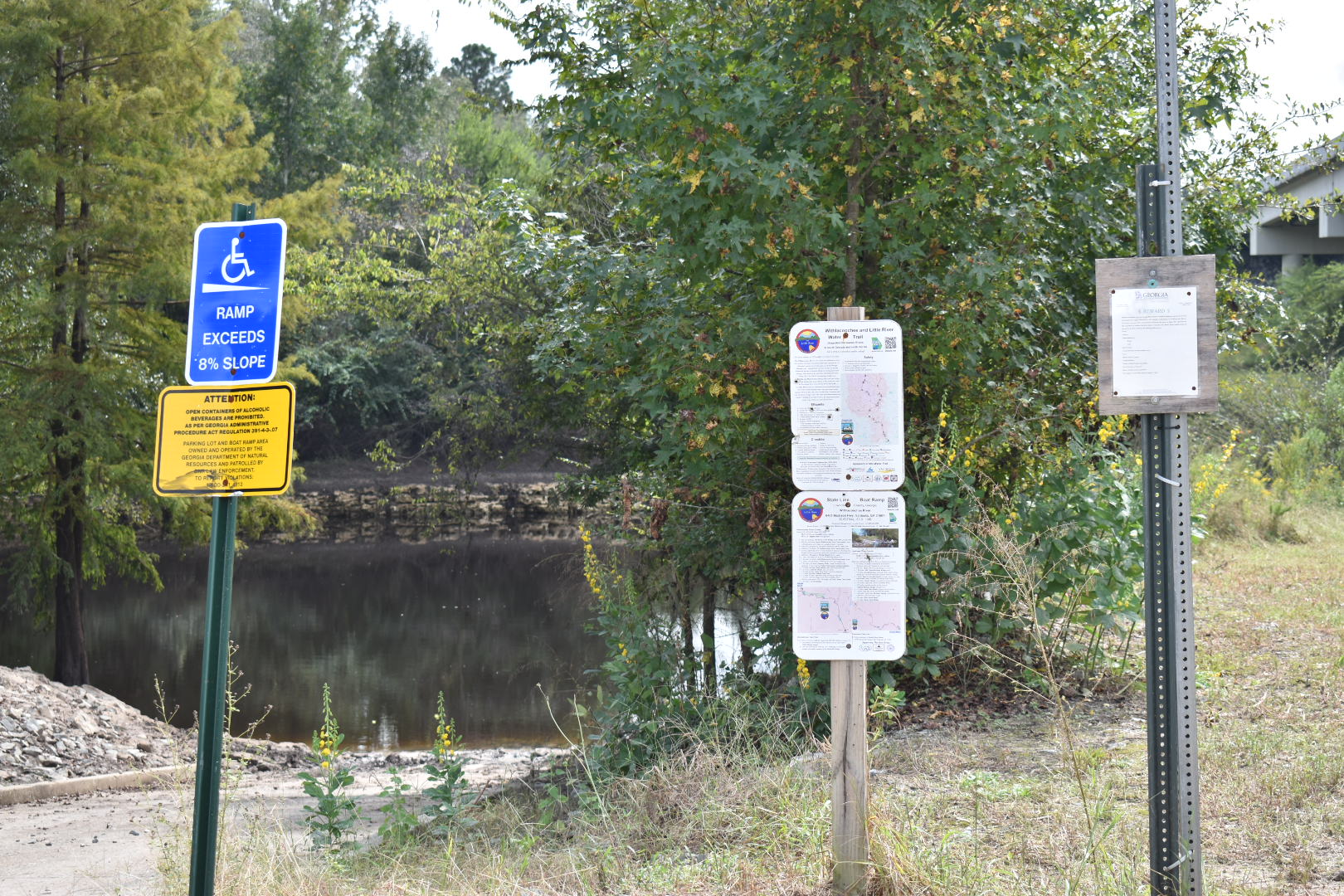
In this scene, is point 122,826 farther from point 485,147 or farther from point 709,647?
point 485,147

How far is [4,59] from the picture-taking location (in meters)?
13.0

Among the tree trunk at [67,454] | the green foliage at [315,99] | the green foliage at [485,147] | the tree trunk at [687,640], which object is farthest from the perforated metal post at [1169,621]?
the green foliage at [315,99]

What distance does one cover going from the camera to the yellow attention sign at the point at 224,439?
382 cm

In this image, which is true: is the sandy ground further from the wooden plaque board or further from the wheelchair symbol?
the wooden plaque board

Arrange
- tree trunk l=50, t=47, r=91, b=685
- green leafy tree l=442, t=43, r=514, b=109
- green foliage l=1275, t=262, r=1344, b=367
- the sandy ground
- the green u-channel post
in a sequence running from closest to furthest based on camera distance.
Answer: the green u-channel post → the sandy ground → tree trunk l=50, t=47, r=91, b=685 → green foliage l=1275, t=262, r=1344, b=367 → green leafy tree l=442, t=43, r=514, b=109

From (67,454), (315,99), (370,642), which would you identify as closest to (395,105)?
(315,99)

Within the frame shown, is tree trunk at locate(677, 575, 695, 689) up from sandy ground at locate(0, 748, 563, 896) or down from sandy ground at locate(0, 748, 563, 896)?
up

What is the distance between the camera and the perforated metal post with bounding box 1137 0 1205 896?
136 inches

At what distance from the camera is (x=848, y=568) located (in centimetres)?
389

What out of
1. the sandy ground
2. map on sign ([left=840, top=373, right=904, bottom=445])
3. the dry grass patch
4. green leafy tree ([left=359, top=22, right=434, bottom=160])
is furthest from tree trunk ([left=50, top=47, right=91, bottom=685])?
green leafy tree ([left=359, top=22, right=434, bottom=160])

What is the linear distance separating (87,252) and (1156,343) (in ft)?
42.8

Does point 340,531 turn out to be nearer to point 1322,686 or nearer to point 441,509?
point 441,509

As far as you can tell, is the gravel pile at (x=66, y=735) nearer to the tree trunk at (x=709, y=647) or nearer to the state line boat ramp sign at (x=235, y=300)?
the tree trunk at (x=709, y=647)

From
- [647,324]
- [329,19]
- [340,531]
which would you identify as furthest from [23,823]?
[329,19]
